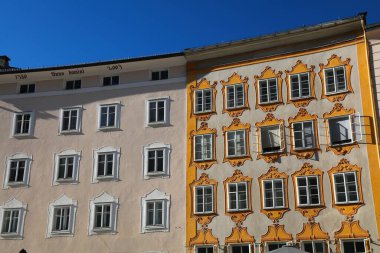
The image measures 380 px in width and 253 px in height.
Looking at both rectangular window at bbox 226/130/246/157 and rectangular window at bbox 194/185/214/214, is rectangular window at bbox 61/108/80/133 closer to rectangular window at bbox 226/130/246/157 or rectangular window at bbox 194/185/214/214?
rectangular window at bbox 194/185/214/214

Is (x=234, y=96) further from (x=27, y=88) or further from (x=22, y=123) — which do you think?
(x=27, y=88)

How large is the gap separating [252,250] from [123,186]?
33.1ft

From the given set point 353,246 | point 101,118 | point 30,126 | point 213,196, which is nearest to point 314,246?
point 353,246

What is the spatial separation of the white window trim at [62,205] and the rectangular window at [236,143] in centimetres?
1162

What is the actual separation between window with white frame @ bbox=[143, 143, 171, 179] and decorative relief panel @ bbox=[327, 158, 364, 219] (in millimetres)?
11007

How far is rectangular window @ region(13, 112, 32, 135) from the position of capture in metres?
38.7

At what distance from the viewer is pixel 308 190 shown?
101 feet

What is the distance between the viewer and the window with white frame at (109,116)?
37.0 metres

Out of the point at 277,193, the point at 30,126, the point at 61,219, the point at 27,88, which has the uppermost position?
the point at 27,88

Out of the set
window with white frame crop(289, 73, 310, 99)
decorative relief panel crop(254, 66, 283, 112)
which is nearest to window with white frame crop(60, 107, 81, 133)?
decorative relief panel crop(254, 66, 283, 112)

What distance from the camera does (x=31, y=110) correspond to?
39.1 m

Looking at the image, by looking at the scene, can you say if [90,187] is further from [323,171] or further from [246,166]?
[323,171]

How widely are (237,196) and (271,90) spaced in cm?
752

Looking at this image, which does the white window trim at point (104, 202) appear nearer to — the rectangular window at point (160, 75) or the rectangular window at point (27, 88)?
the rectangular window at point (160, 75)
